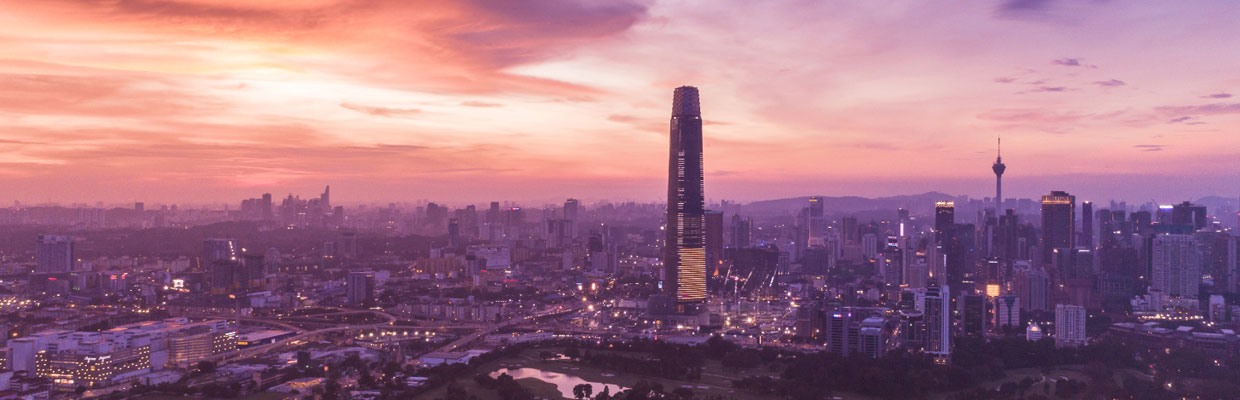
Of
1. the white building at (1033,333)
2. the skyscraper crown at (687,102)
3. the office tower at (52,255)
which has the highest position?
the skyscraper crown at (687,102)

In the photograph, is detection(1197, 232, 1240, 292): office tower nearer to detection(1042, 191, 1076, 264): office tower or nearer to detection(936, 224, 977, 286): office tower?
detection(1042, 191, 1076, 264): office tower

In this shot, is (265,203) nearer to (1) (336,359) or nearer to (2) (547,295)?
(2) (547,295)

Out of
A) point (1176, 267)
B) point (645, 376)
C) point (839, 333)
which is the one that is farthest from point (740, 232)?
point (645, 376)

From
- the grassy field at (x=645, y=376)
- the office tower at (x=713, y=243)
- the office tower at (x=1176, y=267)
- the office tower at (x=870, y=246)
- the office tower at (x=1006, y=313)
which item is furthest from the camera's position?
the office tower at (x=870, y=246)

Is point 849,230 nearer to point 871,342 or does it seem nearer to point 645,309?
point 645,309

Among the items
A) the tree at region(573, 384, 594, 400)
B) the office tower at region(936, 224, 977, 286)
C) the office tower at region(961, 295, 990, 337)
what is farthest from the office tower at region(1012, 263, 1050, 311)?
the tree at region(573, 384, 594, 400)

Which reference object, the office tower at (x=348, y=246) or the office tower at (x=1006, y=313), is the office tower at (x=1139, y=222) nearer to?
the office tower at (x=1006, y=313)

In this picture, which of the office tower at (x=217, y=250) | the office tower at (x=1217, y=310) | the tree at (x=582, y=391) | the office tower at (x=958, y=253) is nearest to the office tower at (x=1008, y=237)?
the office tower at (x=958, y=253)
